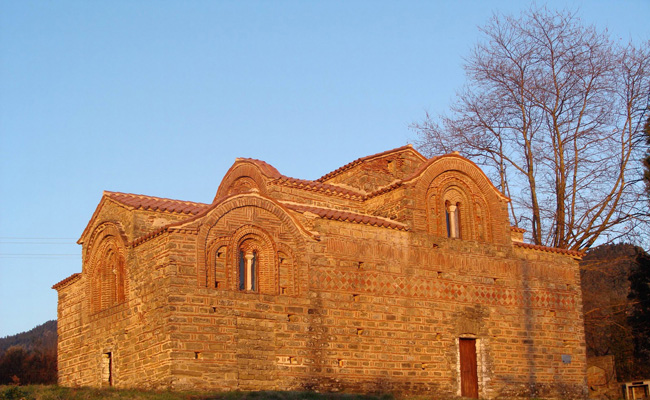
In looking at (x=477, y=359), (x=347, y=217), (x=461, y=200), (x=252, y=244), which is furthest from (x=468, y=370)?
(x=252, y=244)

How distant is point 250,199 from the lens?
55.1ft

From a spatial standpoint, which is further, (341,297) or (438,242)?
(438,242)

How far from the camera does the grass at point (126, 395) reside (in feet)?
44.7

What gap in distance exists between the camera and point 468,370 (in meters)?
19.5

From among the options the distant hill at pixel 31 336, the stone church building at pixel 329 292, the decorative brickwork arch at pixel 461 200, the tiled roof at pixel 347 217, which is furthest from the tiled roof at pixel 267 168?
the distant hill at pixel 31 336

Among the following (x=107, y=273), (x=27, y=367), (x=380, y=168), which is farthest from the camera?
(x=27, y=367)

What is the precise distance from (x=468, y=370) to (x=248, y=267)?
6758 millimetres

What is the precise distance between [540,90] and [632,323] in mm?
8467

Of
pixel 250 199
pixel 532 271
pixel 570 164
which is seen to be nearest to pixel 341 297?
pixel 250 199

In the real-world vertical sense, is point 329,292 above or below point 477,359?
above

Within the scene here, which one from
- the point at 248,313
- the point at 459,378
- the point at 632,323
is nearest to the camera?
the point at 248,313

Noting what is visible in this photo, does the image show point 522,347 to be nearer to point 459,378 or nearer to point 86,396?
point 459,378

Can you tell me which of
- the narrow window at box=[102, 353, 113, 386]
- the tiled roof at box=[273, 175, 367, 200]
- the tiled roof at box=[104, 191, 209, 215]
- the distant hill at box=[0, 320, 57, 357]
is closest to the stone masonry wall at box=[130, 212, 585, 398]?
the tiled roof at box=[104, 191, 209, 215]

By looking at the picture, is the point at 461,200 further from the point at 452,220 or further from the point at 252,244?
the point at 252,244
